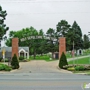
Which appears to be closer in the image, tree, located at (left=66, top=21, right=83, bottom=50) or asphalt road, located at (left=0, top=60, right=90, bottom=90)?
asphalt road, located at (left=0, top=60, right=90, bottom=90)

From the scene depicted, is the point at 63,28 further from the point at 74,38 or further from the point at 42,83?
the point at 42,83

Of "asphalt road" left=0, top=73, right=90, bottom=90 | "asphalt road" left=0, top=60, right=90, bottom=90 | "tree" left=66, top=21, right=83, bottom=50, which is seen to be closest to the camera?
"asphalt road" left=0, top=73, right=90, bottom=90

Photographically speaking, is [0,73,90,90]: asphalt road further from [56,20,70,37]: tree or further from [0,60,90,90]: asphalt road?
[56,20,70,37]: tree

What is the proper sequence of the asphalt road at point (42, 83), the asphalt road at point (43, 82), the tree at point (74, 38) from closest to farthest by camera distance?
the asphalt road at point (42, 83), the asphalt road at point (43, 82), the tree at point (74, 38)

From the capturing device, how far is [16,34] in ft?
340

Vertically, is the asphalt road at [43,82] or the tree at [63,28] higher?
the tree at [63,28]

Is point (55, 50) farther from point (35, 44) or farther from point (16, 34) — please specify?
point (16, 34)

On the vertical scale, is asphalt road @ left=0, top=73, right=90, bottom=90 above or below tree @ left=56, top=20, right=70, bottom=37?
below

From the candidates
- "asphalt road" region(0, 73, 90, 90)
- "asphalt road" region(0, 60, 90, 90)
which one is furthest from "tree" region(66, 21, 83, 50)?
"asphalt road" region(0, 73, 90, 90)

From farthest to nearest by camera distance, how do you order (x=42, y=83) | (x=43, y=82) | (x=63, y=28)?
1. (x=63, y=28)
2. (x=43, y=82)
3. (x=42, y=83)

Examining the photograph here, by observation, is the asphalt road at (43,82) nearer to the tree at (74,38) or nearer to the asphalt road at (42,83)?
the asphalt road at (42,83)

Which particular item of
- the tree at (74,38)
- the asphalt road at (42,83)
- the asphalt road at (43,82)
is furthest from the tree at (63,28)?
the asphalt road at (42,83)

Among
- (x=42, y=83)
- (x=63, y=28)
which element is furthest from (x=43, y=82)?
(x=63, y=28)

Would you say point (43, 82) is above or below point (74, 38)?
below
